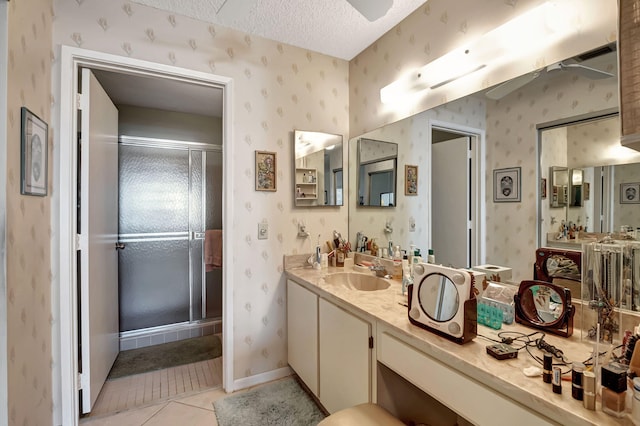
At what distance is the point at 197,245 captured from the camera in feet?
10.5

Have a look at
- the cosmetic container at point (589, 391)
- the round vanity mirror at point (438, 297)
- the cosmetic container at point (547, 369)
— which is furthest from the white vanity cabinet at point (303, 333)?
the cosmetic container at point (589, 391)

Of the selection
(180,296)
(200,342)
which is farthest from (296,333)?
(180,296)

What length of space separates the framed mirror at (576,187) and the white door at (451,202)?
478mm

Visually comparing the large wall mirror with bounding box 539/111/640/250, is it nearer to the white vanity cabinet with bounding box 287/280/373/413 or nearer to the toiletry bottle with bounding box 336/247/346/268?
the white vanity cabinet with bounding box 287/280/373/413

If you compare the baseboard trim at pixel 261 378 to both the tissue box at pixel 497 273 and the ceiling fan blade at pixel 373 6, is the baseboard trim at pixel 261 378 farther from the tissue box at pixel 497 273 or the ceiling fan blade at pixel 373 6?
the ceiling fan blade at pixel 373 6

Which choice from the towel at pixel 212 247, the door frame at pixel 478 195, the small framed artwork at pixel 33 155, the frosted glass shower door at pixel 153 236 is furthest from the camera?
the towel at pixel 212 247

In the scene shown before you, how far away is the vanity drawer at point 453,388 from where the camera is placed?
820 millimetres

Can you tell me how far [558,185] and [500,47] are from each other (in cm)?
70

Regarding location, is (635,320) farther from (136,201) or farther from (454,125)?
(136,201)

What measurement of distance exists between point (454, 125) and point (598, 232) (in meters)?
0.86

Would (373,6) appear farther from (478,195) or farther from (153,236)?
(153,236)

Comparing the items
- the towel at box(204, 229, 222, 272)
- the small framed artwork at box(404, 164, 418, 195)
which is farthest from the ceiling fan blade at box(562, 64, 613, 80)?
the towel at box(204, 229, 222, 272)

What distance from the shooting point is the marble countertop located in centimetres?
71

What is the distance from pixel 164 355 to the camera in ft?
8.84
